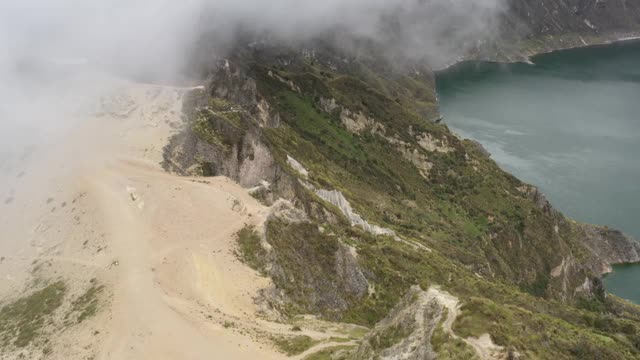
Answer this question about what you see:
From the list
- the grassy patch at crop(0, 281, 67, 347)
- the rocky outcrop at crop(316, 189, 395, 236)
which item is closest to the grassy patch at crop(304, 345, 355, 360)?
the grassy patch at crop(0, 281, 67, 347)

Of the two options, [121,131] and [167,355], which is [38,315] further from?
[121,131]

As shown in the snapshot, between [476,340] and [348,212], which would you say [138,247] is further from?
[348,212]

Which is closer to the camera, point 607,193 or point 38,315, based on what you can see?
point 38,315

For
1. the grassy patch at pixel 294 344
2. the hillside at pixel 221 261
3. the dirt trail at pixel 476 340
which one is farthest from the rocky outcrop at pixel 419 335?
the grassy patch at pixel 294 344

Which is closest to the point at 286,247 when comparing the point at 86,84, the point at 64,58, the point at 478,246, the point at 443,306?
the point at 443,306

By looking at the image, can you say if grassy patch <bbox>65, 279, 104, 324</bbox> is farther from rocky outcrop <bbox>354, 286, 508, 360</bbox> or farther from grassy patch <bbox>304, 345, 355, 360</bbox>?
rocky outcrop <bbox>354, 286, 508, 360</bbox>

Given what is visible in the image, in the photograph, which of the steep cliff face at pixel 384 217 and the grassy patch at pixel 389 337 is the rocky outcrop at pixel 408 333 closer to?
the grassy patch at pixel 389 337

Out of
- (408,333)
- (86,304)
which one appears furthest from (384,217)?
(408,333)
